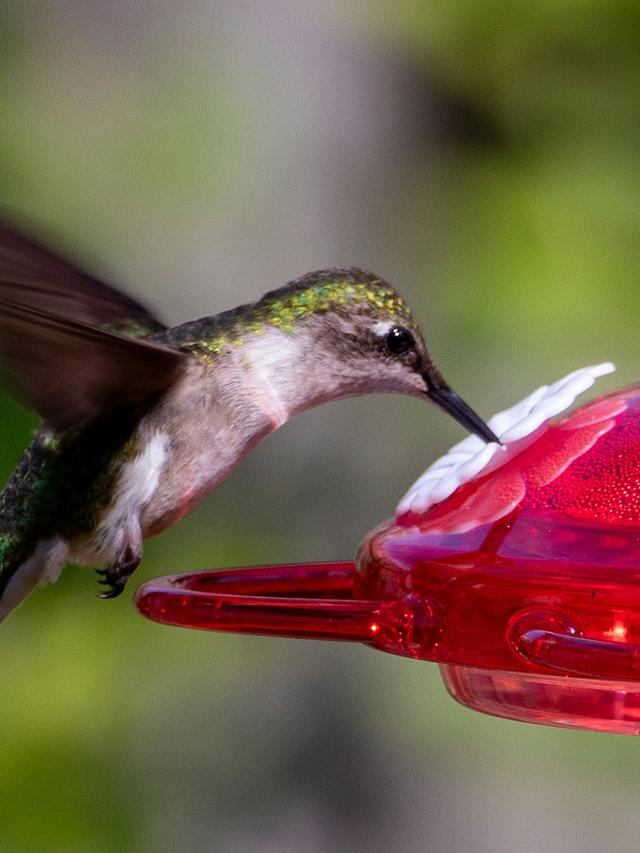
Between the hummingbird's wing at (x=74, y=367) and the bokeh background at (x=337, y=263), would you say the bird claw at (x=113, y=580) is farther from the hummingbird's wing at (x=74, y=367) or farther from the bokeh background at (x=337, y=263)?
the bokeh background at (x=337, y=263)

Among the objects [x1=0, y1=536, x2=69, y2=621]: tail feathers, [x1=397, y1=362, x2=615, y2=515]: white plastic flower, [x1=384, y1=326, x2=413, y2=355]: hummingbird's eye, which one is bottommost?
[x1=0, y1=536, x2=69, y2=621]: tail feathers

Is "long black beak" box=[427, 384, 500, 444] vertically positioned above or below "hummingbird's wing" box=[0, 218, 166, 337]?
below

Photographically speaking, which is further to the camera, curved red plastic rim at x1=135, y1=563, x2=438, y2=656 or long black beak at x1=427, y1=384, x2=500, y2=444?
long black beak at x1=427, y1=384, x2=500, y2=444

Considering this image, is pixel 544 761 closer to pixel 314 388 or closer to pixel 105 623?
pixel 105 623

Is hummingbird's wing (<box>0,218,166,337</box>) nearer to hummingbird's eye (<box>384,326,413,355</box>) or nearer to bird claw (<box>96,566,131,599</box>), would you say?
bird claw (<box>96,566,131,599</box>)

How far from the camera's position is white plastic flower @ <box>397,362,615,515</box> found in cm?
276

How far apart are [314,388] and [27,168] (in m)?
2.31

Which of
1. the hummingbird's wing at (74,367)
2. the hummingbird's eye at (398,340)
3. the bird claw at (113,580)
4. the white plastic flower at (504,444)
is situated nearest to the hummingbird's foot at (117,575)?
the bird claw at (113,580)

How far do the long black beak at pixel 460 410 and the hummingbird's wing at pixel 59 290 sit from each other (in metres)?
0.78

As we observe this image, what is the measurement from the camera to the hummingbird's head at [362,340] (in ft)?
10.2

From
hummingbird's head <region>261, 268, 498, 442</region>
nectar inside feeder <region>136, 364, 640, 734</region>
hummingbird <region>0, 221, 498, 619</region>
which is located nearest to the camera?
nectar inside feeder <region>136, 364, 640, 734</region>

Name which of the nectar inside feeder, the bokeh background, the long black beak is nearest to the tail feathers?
the nectar inside feeder

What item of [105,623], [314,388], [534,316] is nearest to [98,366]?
[314,388]

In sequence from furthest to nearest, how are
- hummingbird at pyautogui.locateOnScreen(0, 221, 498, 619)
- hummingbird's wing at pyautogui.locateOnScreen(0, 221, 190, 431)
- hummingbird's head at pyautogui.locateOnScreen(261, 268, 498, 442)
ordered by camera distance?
hummingbird's head at pyautogui.locateOnScreen(261, 268, 498, 442) < hummingbird at pyautogui.locateOnScreen(0, 221, 498, 619) < hummingbird's wing at pyautogui.locateOnScreen(0, 221, 190, 431)
